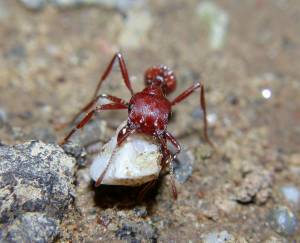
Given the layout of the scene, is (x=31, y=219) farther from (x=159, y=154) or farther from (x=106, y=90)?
(x=106, y=90)

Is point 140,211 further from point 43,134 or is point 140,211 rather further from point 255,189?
point 43,134

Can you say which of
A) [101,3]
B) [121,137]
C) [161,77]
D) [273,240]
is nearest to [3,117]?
[121,137]

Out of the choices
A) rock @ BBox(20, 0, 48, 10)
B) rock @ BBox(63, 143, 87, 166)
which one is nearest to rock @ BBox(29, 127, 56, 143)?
rock @ BBox(63, 143, 87, 166)

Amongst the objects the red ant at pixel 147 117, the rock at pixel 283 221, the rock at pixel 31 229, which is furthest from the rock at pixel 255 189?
the rock at pixel 31 229

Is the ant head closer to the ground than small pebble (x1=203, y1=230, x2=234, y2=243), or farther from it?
farther from it

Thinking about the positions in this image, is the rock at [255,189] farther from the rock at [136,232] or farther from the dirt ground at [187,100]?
the rock at [136,232]

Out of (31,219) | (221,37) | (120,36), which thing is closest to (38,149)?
(31,219)

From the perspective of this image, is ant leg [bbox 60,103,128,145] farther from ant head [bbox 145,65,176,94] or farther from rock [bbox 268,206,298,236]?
rock [bbox 268,206,298,236]

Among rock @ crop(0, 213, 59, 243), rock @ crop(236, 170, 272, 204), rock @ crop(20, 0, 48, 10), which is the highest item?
rock @ crop(20, 0, 48, 10)

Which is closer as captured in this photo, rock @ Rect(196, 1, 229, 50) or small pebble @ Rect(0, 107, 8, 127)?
small pebble @ Rect(0, 107, 8, 127)
